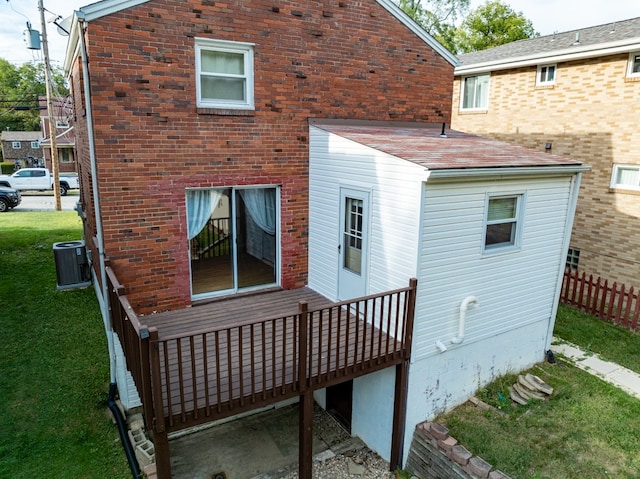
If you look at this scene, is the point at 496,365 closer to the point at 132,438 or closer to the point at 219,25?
the point at 132,438

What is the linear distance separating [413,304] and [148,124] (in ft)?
15.1

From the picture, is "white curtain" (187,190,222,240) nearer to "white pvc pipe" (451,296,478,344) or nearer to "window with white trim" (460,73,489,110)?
"white pvc pipe" (451,296,478,344)

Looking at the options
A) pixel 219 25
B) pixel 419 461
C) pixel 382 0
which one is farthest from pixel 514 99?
pixel 419 461

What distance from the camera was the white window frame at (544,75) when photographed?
13098 mm

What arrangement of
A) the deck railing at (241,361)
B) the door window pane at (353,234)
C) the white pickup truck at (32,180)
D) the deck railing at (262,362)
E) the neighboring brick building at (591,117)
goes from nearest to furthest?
the deck railing at (241,361) → the deck railing at (262,362) → the door window pane at (353,234) → the neighboring brick building at (591,117) → the white pickup truck at (32,180)

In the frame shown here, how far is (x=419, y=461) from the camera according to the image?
648cm

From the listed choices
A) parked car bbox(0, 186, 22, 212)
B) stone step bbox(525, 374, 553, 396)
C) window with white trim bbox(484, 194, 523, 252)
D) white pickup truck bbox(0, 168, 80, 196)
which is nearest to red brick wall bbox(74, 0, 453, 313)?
window with white trim bbox(484, 194, 523, 252)

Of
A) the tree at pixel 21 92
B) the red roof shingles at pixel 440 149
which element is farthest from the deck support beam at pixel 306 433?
the tree at pixel 21 92

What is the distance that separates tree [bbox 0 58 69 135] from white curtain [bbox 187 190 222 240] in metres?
→ 61.3

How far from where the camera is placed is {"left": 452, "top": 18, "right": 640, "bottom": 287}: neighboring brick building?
37.1 feet

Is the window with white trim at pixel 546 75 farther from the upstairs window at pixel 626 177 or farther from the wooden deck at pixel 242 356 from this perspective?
the wooden deck at pixel 242 356

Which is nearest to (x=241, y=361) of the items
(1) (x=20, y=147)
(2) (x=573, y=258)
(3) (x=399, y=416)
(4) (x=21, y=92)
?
(3) (x=399, y=416)

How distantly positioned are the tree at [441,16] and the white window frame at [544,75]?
19.8 meters

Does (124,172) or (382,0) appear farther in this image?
(382,0)
